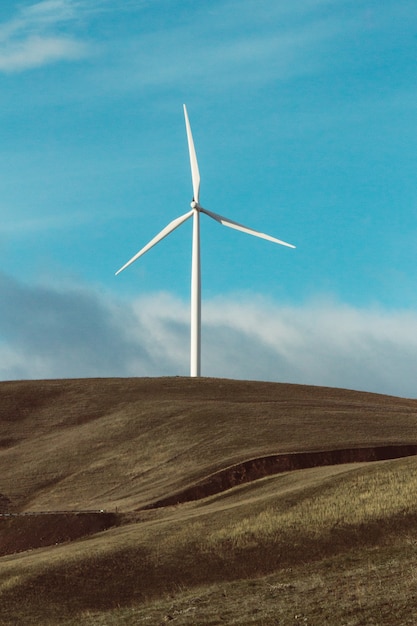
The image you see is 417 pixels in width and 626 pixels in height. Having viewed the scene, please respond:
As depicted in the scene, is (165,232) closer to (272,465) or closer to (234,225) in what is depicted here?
(234,225)

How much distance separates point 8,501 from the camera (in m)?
72.3

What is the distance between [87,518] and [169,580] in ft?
59.0

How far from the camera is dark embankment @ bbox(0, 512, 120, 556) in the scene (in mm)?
57503

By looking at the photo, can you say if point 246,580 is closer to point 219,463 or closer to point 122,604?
point 122,604

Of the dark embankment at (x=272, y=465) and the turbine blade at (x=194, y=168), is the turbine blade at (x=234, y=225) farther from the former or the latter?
the dark embankment at (x=272, y=465)

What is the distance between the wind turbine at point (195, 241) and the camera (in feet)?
323

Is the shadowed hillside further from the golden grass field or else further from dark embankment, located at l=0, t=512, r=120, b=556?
dark embankment, located at l=0, t=512, r=120, b=556

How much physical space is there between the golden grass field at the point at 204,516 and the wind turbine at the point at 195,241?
4.95 meters

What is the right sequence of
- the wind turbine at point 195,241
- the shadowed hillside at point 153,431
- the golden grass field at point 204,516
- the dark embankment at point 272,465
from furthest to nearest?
the wind turbine at point 195,241
the shadowed hillside at point 153,431
the dark embankment at point 272,465
the golden grass field at point 204,516

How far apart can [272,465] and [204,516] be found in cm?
1735

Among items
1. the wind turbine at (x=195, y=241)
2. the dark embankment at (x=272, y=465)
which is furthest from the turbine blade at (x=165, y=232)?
the dark embankment at (x=272, y=465)

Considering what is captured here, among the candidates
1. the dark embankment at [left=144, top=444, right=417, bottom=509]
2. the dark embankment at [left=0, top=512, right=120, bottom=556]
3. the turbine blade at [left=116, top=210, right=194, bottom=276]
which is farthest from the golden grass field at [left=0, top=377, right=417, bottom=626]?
the turbine blade at [left=116, top=210, right=194, bottom=276]

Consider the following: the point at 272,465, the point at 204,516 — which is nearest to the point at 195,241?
the point at 272,465

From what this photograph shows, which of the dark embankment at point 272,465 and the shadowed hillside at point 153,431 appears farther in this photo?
the shadowed hillside at point 153,431
